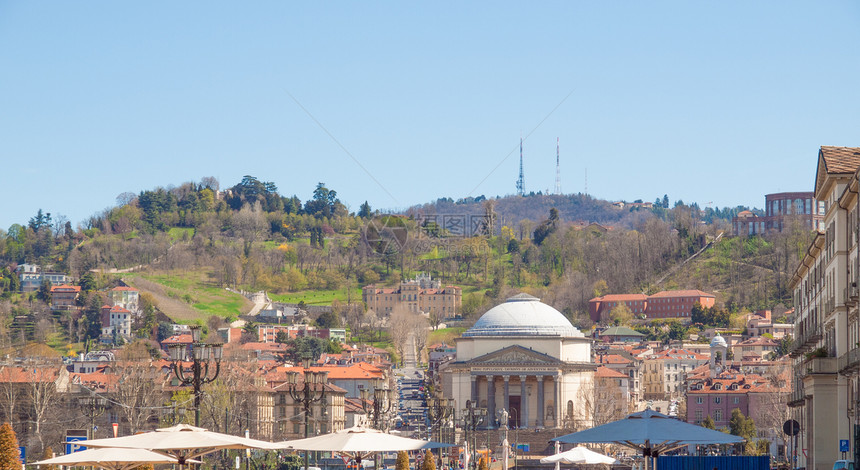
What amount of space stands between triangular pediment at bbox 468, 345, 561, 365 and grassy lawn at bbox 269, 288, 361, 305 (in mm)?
97342

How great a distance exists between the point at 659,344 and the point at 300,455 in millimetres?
83198

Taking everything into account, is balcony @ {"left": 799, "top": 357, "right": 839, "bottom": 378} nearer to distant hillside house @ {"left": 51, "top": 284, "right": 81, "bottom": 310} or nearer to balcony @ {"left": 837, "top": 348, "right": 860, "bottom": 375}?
balcony @ {"left": 837, "top": 348, "right": 860, "bottom": 375}

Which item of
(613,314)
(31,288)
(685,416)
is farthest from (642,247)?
(31,288)

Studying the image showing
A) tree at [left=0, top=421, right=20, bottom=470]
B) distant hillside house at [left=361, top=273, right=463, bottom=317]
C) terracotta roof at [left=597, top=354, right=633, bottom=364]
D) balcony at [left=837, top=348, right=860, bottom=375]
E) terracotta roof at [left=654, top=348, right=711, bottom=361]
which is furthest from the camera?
distant hillside house at [left=361, top=273, right=463, bottom=317]

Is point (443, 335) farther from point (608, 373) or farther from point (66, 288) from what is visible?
point (608, 373)

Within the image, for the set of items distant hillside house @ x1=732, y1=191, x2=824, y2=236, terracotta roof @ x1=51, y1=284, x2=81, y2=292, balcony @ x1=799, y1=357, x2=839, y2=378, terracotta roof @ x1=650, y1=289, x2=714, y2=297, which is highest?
distant hillside house @ x1=732, y1=191, x2=824, y2=236

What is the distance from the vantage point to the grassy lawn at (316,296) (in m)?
189

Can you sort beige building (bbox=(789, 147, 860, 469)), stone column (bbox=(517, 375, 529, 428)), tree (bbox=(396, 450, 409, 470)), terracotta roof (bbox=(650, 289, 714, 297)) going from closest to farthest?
tree (bbox=(396, 450, 409, 470)) → beige building (bbox=(789, 147, 860, 469)) → stone column (bbox=(517, 375, 529, 428)) → terracotta roof (bbox=(650, 289, 714, 297))

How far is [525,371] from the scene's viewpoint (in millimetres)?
90250

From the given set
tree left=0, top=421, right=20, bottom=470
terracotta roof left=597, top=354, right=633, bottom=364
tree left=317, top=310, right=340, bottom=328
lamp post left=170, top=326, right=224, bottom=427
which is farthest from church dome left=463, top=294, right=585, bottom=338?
tree left=317, top=310, right=340, bottom=328

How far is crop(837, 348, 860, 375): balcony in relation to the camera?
104 feet

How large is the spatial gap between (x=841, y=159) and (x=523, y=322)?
55.6 m

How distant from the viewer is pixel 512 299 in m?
96.5

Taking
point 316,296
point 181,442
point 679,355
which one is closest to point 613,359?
point 679,355
